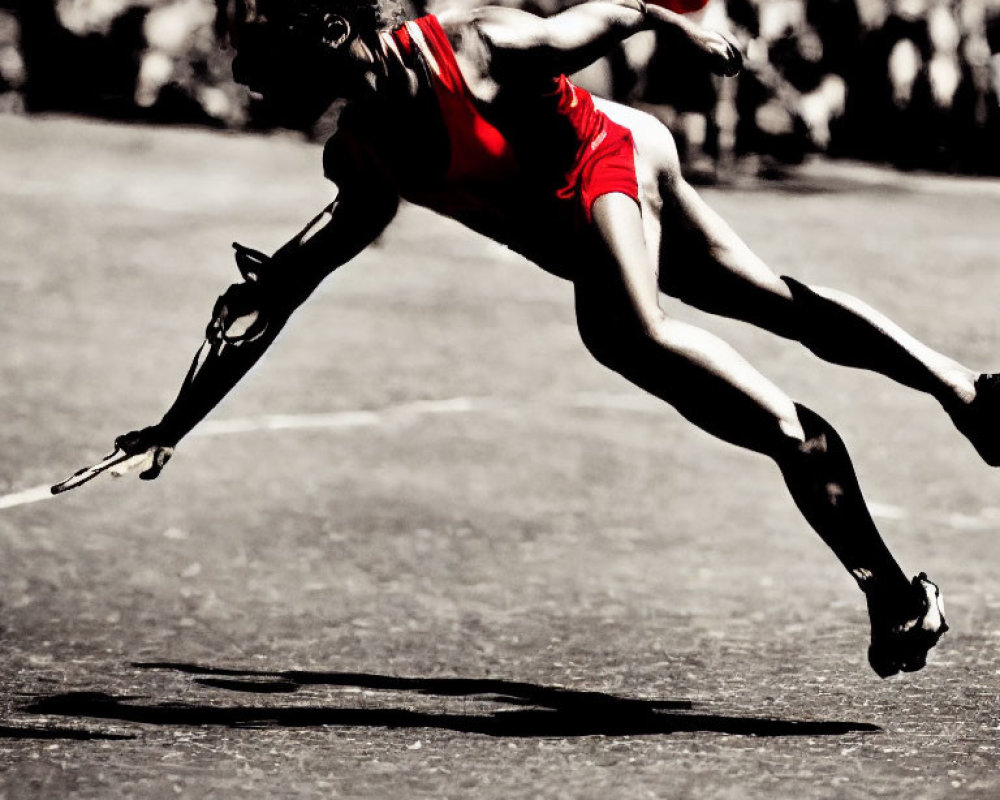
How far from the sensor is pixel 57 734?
548 centimetres

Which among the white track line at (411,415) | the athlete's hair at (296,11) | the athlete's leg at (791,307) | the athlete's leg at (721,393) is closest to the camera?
the athlete's hair at (296,11)

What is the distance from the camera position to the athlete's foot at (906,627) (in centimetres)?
556

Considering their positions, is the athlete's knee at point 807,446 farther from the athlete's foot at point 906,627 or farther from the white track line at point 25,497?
the white track line at point 25,497

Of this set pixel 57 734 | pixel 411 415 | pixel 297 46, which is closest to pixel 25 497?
pixel 411 415

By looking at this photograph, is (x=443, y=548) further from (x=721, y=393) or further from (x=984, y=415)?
(x=721, y=393)

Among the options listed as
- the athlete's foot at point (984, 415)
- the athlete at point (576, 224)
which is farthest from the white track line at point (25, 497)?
the athlete's foot at point (984, 415)

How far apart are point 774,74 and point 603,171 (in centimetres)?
1438

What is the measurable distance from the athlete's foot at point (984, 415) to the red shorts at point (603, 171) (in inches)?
41.9

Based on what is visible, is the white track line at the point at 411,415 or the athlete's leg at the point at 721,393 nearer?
the athlete's leg at the point at 721,393

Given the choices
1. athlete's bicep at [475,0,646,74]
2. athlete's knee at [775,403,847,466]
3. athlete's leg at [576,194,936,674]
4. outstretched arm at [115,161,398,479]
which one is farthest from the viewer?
outstretched arm at [115,161,398,479]

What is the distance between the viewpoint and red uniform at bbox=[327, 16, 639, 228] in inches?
207

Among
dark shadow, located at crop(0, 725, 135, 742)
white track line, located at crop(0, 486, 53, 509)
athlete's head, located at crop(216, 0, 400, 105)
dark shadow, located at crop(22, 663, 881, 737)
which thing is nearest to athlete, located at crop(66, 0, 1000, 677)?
athlete's head, located at crop(216, 0, 400, 105)

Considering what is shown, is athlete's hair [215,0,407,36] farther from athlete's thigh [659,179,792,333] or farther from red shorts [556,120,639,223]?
athlete's thigh [659,179,792,333]

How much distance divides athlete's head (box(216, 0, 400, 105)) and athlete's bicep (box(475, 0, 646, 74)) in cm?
31
